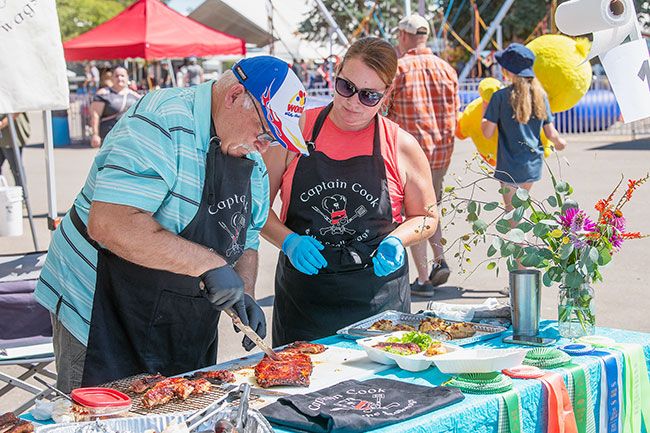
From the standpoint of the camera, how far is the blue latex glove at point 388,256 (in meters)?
3.53

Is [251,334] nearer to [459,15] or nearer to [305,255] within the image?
[305,255]

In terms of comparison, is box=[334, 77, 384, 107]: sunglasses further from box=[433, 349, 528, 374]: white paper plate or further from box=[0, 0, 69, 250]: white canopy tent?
box=[0, 0, 69, 250]: white canopy tent

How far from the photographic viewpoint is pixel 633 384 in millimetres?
3066

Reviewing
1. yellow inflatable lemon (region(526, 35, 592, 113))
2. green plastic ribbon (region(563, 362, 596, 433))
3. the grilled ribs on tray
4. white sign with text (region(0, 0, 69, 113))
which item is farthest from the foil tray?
yellow inflatable lemon (region(526, 35, 592, 113))

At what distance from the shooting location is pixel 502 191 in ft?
11.4

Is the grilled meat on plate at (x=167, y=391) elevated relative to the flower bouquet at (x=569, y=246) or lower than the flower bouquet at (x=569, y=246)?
lower

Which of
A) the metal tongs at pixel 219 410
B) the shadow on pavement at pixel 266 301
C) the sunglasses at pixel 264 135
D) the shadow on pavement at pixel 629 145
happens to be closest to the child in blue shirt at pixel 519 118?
the shadow on pavement at pixel 266 301

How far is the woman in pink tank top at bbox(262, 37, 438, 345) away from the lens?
11.7 ft

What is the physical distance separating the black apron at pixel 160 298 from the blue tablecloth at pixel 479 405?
499mm

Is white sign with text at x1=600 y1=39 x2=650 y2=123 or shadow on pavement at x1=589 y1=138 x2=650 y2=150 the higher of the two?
white sign with text at x1=600 y1=39 x2=650 y2=123

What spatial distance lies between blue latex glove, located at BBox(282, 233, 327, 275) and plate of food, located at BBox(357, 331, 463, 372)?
20.3 inches

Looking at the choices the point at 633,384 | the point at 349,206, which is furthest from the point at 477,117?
the point at 633,384

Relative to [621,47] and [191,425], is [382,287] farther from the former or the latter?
[191,425]

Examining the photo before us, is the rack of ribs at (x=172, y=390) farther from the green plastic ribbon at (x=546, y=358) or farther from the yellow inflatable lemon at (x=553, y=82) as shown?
the yellow inflatable lemon at (x=553, y=82)
